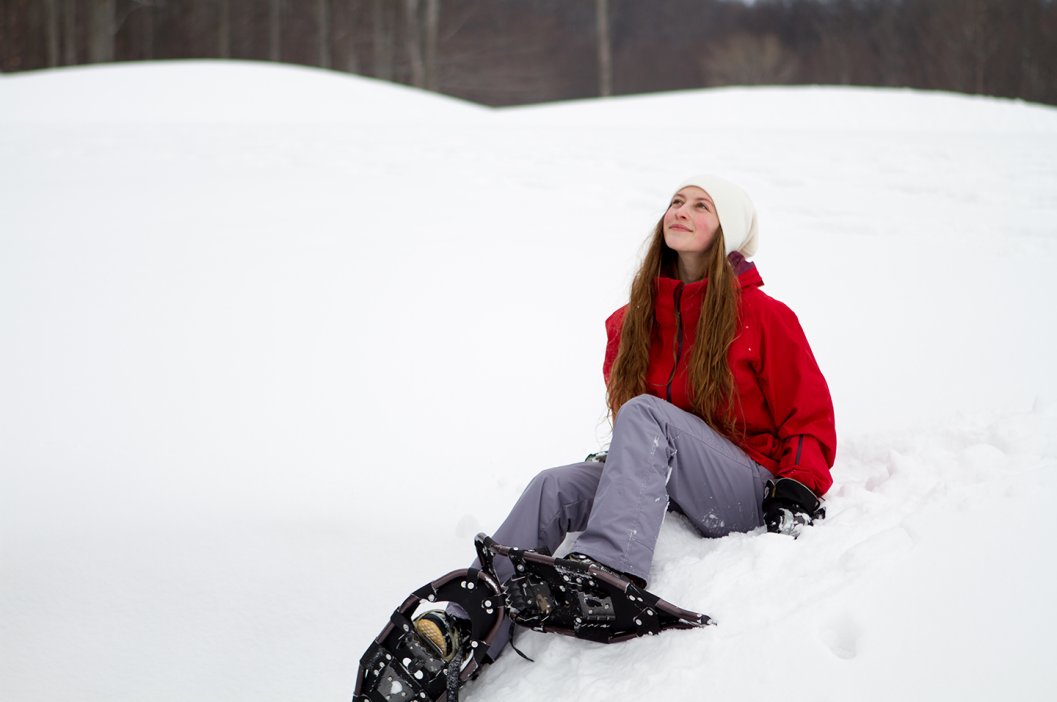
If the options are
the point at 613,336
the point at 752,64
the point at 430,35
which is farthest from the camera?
the point at 752,64

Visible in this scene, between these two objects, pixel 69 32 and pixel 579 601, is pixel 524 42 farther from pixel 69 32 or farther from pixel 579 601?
pixel 579 601

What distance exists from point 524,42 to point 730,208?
24370mm

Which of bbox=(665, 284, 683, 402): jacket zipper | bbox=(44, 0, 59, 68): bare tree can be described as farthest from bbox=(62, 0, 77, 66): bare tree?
bbox=(665, 284, 683, 402): jacket zipper

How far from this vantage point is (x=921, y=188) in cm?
704

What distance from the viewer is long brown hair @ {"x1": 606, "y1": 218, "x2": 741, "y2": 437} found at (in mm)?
2369

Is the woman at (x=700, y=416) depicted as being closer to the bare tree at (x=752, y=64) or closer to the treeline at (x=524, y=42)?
the treeline at (x=524, y=42)

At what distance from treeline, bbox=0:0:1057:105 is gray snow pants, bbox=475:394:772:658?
17233mm

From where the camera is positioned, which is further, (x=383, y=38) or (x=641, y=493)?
(x=383, y=38)

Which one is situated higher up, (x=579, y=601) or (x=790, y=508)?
(x=790, y=508)

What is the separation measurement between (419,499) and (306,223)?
336 centimetres

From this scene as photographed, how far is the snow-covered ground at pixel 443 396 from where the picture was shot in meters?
1.86

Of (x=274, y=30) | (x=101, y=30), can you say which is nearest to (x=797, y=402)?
(x=101, y=30)

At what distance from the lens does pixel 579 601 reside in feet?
6.59

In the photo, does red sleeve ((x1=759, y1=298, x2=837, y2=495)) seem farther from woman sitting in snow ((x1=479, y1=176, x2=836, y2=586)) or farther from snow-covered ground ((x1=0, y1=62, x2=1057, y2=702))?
snow-covered ground ((x1=0, y1=62, x2=1057, y2=702))
